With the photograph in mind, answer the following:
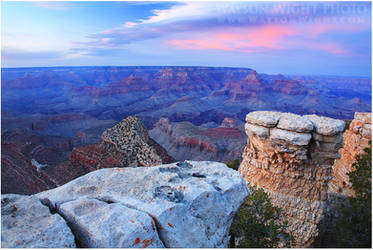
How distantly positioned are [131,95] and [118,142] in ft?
511

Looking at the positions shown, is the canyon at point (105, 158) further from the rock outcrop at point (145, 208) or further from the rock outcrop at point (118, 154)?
the rock outcrop at point (145, 208)

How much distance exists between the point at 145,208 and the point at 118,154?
21305 millimetres

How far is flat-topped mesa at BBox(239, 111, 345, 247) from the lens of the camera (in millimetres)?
11727

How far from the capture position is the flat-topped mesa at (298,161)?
38.5 feet

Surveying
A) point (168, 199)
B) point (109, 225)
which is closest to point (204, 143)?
point (168, 199)

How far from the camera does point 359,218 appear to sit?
11.4 metres

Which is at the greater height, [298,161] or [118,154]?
[298,161]

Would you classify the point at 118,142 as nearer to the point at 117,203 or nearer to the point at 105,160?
the point at 105,160

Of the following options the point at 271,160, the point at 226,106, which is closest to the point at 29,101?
the point at 226,106

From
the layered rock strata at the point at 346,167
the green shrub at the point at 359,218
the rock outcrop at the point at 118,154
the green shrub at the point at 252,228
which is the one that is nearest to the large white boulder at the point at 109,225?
the green shrub at the point at 252,228

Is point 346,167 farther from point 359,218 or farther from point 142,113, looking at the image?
point 142,113

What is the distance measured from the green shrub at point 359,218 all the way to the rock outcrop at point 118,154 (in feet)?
46.9

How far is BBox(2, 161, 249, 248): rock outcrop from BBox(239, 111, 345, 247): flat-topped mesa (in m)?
Result: 7.54

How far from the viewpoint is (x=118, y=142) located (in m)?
25.5
